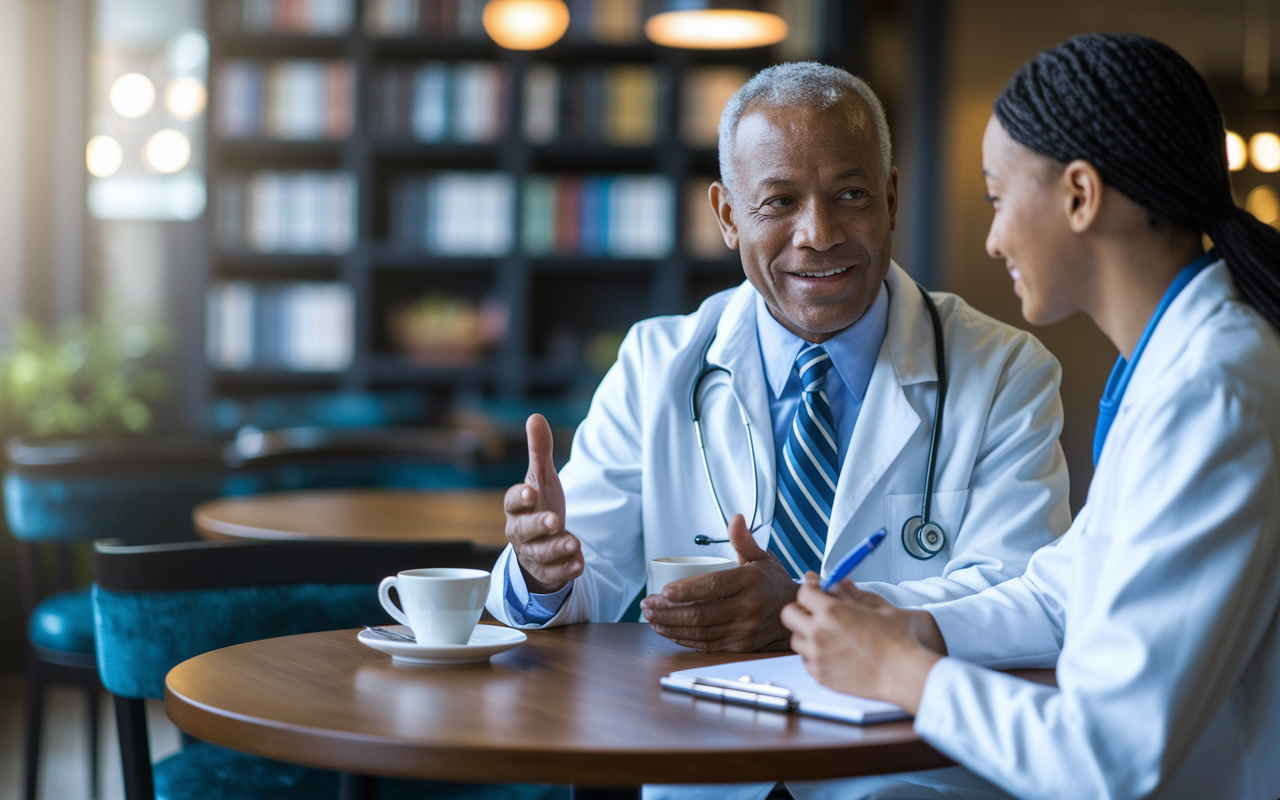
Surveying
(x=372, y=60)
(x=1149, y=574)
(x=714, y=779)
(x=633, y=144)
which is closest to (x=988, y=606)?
(x=1149, y=574)

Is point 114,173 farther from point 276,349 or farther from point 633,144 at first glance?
point 633,144

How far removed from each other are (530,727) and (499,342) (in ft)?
15.5

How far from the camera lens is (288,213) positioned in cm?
547

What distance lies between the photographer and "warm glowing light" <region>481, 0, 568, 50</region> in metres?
4.74

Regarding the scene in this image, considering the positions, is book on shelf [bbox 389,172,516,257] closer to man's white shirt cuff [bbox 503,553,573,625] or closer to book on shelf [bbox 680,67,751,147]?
book on shelf [bbox 680,67,751,147]

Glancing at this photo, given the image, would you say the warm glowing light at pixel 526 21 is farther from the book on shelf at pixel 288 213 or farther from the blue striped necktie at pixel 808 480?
the blue striped necktie at pixel 808 480

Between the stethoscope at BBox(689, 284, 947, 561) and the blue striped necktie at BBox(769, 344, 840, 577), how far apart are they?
4 centimetres

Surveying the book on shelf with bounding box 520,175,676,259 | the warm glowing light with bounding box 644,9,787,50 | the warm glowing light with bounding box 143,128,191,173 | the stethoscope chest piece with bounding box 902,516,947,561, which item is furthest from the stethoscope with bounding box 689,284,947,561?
the warm glowing light with bounding box 143,128,191,173

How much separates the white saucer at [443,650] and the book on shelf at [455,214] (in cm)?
437

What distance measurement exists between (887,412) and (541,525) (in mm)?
556

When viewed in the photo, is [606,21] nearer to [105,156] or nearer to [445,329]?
[445,329]

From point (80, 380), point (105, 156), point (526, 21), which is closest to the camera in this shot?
point (526, 21)

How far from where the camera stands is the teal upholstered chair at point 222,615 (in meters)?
1.52

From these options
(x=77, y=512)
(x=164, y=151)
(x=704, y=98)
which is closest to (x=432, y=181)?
(x=164, y=151)
